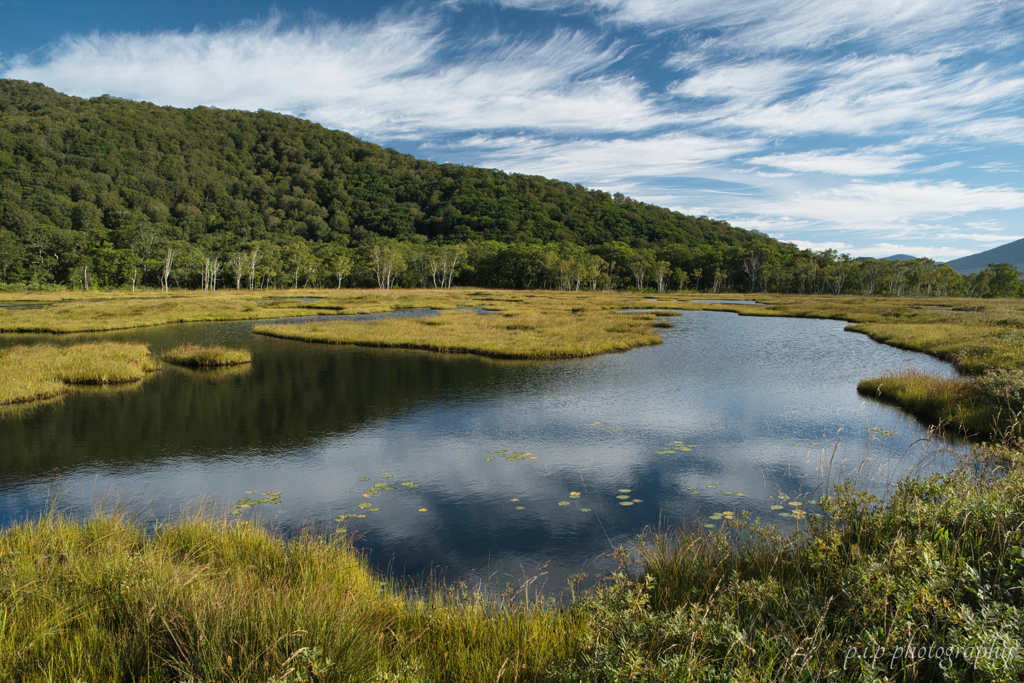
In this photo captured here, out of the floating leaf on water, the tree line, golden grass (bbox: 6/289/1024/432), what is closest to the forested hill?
the tree line

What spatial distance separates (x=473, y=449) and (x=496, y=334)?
20438 mm

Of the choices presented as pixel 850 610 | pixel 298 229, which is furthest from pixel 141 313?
pixel 298 229

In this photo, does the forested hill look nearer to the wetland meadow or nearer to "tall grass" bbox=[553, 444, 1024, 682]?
the wetland meadow

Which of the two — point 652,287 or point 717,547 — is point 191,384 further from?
point 652,287

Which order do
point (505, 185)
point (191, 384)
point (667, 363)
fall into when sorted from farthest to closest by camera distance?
point (505, 185), point (667, 363), point (191, 384)

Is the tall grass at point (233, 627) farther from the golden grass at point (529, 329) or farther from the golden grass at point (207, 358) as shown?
the golden grass at point (529, 329)

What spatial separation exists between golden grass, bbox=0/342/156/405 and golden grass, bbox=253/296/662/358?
11194 millimetres

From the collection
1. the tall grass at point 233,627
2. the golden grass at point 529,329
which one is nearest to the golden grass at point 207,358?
the golden grass at point 529,329

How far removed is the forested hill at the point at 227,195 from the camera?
129m

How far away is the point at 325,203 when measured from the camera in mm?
178750

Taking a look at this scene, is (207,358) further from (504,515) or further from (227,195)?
(227,195)

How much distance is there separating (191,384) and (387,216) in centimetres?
15957

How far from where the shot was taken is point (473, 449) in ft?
43.1

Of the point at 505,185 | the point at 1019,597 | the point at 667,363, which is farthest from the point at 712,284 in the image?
the point at 1019,597
